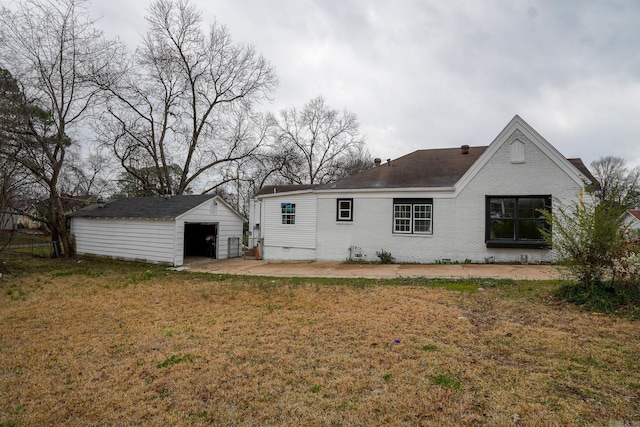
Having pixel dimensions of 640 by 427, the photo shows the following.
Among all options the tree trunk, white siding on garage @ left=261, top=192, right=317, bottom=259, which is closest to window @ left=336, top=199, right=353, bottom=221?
white siding on garage @ left=261, top=192, right=317, bottom=259

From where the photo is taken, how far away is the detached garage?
15.5 m

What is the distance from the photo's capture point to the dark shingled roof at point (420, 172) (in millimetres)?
14578

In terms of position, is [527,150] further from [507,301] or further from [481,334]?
[481,334]

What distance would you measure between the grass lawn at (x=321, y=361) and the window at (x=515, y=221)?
5715 millimetres

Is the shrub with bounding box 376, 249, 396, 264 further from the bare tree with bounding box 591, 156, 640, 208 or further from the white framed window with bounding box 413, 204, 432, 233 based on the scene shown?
the bare tree with bounding box 591, 156, 640, 208

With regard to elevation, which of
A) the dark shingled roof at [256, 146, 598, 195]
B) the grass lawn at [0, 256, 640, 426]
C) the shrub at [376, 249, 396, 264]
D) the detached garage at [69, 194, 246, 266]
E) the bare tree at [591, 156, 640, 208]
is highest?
the bare tree at [591, 156, 640, 208]

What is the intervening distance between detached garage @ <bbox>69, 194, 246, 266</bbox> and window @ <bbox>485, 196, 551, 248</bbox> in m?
13.2

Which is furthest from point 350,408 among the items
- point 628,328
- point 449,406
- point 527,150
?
point 527,150

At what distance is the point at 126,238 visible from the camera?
1703cm

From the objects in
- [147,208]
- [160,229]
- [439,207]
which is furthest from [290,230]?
[147,208]

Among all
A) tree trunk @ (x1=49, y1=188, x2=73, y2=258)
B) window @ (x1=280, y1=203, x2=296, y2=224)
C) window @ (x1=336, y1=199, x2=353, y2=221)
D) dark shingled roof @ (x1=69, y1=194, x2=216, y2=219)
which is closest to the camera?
window @ (x1=336, y1=199, x2=353, y2=221)

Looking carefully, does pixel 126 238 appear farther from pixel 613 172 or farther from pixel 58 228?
pixel 613 172

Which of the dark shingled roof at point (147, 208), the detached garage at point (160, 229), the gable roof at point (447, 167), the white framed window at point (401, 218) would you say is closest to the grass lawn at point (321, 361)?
the white framed window at point (401, 218)

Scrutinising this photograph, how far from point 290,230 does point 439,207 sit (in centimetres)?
721
